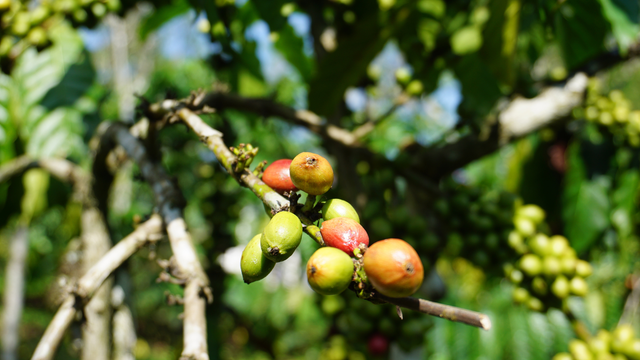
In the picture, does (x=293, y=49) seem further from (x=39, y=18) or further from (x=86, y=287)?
(x=86, y=287)

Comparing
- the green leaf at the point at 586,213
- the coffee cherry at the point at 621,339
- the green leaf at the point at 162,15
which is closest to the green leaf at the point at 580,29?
the green leaf at the point at 586,213

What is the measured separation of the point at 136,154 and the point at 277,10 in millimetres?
834

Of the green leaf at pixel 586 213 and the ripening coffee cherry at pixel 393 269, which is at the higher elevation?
the ripening coffee cherry at pixel 393 269

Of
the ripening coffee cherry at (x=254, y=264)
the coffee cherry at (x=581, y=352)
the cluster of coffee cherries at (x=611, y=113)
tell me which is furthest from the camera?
the cluster of coffee cherries at (x=611, y=113)

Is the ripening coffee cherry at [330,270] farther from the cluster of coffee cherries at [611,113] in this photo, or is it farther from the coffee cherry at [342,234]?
the cluster of coffee cherries at [611,113]

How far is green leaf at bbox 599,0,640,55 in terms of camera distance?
56.1 inches

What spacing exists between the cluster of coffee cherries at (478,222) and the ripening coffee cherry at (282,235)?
4.37 ft

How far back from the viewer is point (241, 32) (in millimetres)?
2115

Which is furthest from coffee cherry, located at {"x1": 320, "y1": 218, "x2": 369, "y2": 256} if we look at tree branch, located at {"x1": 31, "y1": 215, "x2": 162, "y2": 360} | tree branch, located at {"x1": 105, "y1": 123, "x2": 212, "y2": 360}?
tree branch, located at {"x1": 31, "y1": 215, "x2": 162, "y2": 360}

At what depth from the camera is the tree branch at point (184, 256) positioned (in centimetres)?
71

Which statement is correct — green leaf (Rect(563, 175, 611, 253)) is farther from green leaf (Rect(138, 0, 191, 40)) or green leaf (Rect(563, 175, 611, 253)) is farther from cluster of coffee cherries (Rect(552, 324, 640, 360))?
green leaf (Rect(138, 0, 191, 40))

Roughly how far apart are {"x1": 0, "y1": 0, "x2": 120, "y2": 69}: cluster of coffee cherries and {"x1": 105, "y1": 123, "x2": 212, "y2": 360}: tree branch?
3.93 feet

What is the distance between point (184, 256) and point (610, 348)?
1.88 metres

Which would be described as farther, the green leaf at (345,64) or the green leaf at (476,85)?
the green leaf at (476,85)
